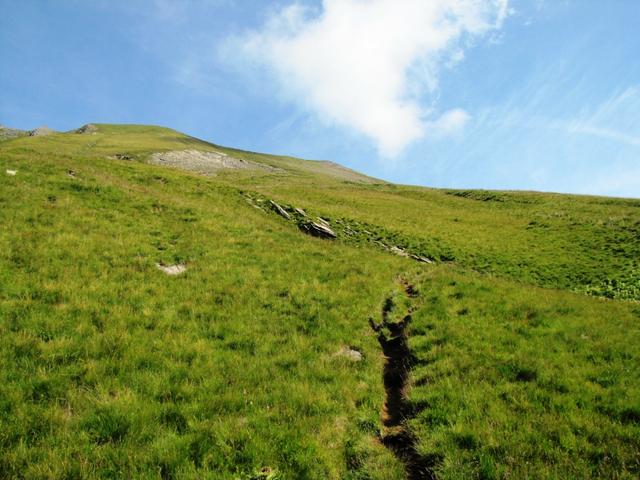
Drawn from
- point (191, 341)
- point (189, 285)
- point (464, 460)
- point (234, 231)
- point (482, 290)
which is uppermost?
point (234, 231)

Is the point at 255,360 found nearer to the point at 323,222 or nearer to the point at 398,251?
the point at 398,251

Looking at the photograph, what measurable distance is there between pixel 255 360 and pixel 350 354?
297 cm

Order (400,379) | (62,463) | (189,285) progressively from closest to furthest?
(62,463) < (400,379) < (189,285)

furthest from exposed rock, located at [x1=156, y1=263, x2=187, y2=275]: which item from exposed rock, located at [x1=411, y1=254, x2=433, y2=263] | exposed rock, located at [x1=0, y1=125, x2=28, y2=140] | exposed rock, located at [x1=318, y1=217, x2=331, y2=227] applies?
exposed rock, located at [x1=0, y1=125, x2=28, y2=140]

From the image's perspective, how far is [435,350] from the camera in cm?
1099

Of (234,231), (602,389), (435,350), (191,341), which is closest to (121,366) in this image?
(191,341)

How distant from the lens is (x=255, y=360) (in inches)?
382

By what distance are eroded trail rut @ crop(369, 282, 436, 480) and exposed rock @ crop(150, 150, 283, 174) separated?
254 feet

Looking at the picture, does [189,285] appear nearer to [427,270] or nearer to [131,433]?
[131,433]

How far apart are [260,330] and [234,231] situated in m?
11.6

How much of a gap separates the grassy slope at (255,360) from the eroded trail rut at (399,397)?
31cm

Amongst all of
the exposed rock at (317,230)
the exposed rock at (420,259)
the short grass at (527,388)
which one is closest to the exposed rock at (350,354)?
the short grass at (527,388)

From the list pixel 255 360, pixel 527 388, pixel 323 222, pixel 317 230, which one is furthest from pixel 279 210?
pixel 527 388

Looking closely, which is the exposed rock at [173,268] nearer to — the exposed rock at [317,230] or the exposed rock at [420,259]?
the exposed rock at [317,230]
